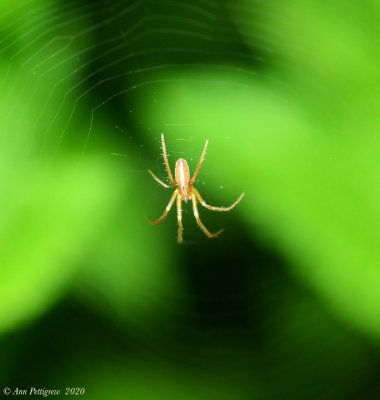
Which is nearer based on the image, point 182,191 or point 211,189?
point 211,189

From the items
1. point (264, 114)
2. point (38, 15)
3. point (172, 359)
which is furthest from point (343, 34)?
point (172, 359)

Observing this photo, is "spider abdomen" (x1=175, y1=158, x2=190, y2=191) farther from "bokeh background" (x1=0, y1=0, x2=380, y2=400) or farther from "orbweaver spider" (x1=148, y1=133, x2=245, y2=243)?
"bokeh background" (x1=0, y1=0, x2=380, y2=400)

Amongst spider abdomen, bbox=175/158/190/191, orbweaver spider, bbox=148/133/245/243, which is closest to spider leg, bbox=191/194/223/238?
orbweaver spider, bbox=148/133/245/243

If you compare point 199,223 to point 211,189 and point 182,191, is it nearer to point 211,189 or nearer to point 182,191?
point 182,191

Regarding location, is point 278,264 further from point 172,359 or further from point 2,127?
point 2,127

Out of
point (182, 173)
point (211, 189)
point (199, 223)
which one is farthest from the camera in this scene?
point (199, 223)

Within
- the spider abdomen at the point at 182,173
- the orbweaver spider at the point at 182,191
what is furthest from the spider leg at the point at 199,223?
the spider abdomen at the point at 182,173

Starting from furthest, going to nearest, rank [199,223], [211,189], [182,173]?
[199,223], [182,173], [211,189]

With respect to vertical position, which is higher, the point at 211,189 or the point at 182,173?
the point at 182,173

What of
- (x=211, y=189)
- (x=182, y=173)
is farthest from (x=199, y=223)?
(x=211, y=189)
